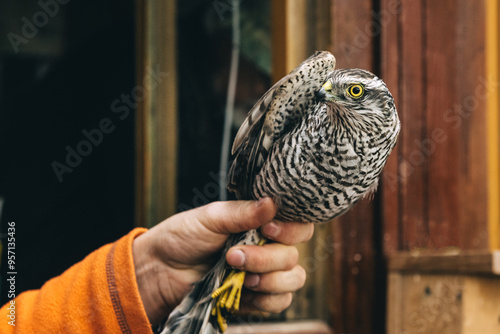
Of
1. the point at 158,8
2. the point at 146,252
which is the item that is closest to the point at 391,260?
the point at 146,252

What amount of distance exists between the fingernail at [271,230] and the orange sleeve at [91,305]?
1.48ft

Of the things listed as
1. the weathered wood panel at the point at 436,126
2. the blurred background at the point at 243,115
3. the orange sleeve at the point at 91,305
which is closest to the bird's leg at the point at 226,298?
the orange sleeve at the point at 91,305

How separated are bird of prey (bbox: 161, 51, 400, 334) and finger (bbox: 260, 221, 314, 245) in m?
0.04

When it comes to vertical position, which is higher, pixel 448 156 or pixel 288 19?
pixel 288 19

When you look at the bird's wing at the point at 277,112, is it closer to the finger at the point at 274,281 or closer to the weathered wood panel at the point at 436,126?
the finger at the point at 274,281

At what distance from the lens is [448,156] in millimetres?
2252

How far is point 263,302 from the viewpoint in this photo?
147 cm

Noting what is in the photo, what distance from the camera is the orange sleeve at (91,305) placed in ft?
4.28

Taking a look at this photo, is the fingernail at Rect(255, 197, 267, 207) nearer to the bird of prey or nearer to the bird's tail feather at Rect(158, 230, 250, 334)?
the bird of prey

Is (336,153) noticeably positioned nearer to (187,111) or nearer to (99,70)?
(187,111)

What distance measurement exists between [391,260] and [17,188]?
2.19 metres

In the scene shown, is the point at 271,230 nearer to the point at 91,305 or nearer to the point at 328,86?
the point at 328,86

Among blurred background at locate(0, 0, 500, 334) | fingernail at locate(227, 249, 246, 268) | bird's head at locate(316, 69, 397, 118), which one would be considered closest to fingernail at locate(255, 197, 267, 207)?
fingernail at locate(227, 249, 246, 268)

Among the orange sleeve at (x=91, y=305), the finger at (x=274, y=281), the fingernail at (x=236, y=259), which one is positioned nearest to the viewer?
the fingernail at (x=236, y=259)
